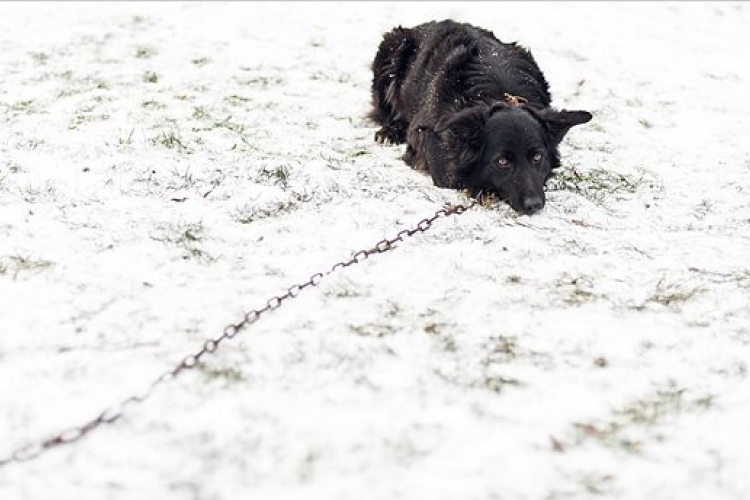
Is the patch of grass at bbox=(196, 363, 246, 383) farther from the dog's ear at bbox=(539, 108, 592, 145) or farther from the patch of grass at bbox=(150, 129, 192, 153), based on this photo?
the dog's ear at bbox=(539, 108, 592, 145)

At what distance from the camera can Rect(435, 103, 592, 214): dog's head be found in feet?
16.2

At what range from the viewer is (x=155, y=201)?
473 centimetres

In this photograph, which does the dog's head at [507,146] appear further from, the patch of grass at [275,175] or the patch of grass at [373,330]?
the patch of grass at [373,330]

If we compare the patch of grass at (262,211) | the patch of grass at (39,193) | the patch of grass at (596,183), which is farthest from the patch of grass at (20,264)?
the patch of grass at (596,183)

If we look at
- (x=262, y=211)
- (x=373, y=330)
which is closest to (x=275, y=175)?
(x=262, y=211)

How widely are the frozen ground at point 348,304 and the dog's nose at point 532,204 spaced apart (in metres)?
0.11

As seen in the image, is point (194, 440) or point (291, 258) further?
point (291, 258)

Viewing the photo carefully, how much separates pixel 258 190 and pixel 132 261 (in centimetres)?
116

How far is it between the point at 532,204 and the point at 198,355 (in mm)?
2554

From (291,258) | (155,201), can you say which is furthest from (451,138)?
(155,201)

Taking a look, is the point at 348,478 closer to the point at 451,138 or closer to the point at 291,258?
the point at 291,258

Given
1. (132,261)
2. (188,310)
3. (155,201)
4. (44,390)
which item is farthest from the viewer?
(155,201)

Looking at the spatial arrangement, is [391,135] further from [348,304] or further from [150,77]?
[348,304]

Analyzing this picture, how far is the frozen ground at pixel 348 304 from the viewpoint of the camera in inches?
108
